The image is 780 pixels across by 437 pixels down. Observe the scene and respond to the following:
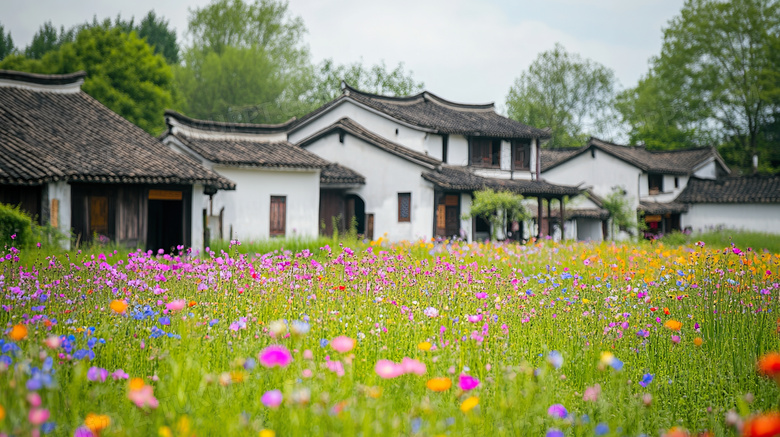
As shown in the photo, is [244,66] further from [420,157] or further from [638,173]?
[638,173]

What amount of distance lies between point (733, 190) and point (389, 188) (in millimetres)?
21557

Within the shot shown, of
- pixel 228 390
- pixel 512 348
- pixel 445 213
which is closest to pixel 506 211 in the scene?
pixel 445 213

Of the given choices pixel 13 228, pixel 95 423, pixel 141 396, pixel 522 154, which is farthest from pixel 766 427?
pixel 522 154

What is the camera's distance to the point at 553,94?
45.9 m

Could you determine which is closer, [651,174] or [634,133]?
[651,174]

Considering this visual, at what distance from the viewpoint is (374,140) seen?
22.5m

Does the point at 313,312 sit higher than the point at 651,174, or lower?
lower

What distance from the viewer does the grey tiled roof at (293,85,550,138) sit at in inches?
974

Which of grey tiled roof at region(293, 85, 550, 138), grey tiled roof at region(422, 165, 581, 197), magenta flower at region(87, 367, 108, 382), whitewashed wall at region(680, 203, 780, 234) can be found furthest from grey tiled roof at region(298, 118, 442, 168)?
magenta flower at region(87, 367, 108, 382)

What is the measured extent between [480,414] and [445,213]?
2008 cm

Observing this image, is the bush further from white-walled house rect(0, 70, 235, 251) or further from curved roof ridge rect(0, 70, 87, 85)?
curved roof ridge rect(0, 70, 87, 85)

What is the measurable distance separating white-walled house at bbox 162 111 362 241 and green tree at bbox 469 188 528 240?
18.4 feet

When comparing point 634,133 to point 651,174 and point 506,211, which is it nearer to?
point 651,174

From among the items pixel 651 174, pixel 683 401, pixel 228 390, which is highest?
pixel 651 174
